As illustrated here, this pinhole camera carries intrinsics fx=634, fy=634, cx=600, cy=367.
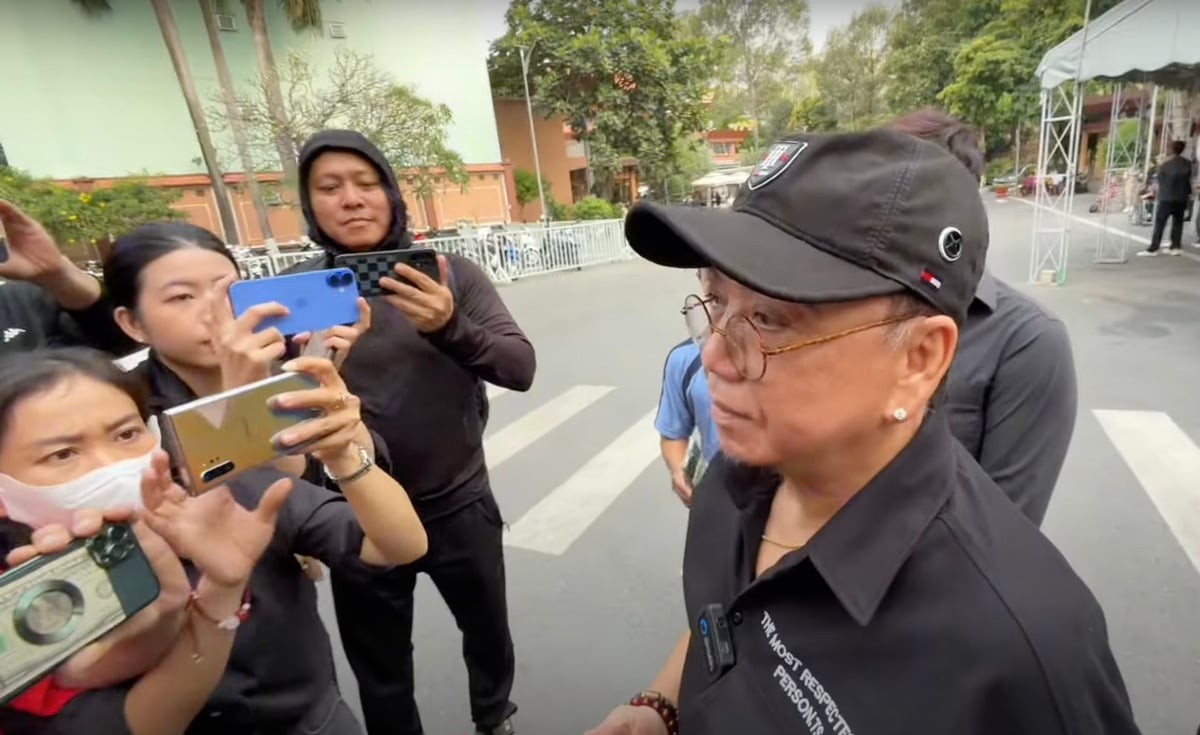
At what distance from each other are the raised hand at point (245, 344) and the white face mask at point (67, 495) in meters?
0.20

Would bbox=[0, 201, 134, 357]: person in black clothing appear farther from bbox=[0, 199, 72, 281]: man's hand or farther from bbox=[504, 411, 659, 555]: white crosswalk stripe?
bbox=[504, 411, 659, 555]: white crosswalk stripe

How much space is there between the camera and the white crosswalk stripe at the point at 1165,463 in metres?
2.99

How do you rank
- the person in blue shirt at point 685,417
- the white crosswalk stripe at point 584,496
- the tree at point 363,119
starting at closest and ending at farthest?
the person in blue shirt at point 685,417, the white crosswalk stripe at point 584,496, the tree at point 363,119

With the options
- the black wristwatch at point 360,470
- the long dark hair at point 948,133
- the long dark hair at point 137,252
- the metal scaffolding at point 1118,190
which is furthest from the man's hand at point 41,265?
the metal scaffolding at point 1118,190

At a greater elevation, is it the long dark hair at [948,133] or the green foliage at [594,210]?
the long dark hair at [948,133]

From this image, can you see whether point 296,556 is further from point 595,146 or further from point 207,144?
point 595,146

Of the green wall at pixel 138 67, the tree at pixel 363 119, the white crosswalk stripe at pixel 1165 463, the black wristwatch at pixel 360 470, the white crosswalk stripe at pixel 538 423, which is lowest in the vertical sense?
the white crosswalk stripe at pixel 1165 463

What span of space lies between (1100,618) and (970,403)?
0.71 m

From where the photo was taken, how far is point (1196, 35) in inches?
240

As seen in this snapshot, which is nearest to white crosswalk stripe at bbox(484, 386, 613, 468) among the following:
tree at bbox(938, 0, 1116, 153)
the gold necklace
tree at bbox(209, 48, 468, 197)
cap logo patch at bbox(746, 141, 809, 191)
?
the gold necklace

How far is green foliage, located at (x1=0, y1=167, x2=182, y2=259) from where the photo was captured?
10945 mm

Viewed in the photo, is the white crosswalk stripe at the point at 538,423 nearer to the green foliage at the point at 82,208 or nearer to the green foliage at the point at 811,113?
the green foliage at the point at 82,208

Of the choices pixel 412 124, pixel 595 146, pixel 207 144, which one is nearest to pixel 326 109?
pixel 412 124

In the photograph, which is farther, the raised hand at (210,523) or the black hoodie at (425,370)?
the black hoodie at (425,370)
